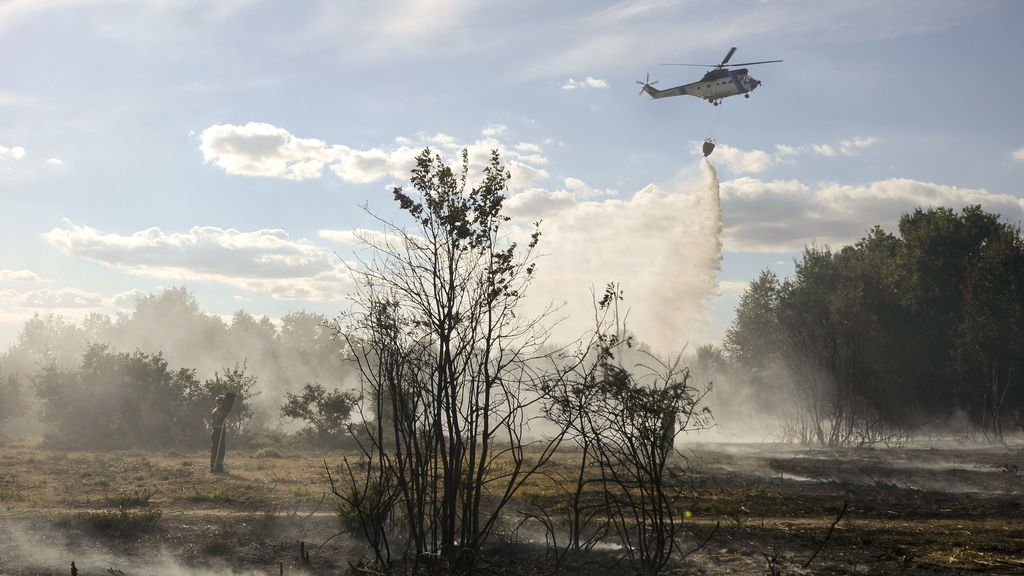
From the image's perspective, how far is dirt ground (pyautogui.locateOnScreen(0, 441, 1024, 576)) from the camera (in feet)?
45.3

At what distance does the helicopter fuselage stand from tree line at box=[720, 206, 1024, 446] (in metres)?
11.9

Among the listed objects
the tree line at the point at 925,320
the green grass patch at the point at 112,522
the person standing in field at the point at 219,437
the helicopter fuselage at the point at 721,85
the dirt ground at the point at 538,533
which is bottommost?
the dirt ground at the point at 538,533

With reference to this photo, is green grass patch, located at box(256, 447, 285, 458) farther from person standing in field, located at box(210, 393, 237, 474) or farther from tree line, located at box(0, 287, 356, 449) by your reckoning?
person standing in field, located at box(210, 393, 237, 474)

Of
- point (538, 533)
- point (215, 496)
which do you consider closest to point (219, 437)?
point (215, 496)

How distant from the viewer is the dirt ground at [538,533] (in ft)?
45.3

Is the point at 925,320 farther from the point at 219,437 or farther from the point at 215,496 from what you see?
the point at 215,496

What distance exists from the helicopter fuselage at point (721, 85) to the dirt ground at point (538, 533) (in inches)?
787

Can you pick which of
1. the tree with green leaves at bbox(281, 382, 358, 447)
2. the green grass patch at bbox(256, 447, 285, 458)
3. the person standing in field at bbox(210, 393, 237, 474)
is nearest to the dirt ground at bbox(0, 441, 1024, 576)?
the person standing in field at bbox(210, 393, 237, 474)

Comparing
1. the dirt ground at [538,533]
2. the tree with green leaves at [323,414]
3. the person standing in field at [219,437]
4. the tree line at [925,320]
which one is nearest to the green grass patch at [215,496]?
the dirt ground at [538,533]

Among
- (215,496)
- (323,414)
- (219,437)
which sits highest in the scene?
(323,414)

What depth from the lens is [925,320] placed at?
181ft

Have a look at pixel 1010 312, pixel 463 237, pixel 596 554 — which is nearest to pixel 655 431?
pixel 463 237

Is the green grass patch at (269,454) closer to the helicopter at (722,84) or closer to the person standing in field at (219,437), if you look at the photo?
the person standing in field at (219,437)

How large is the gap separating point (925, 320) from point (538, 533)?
46686mm
